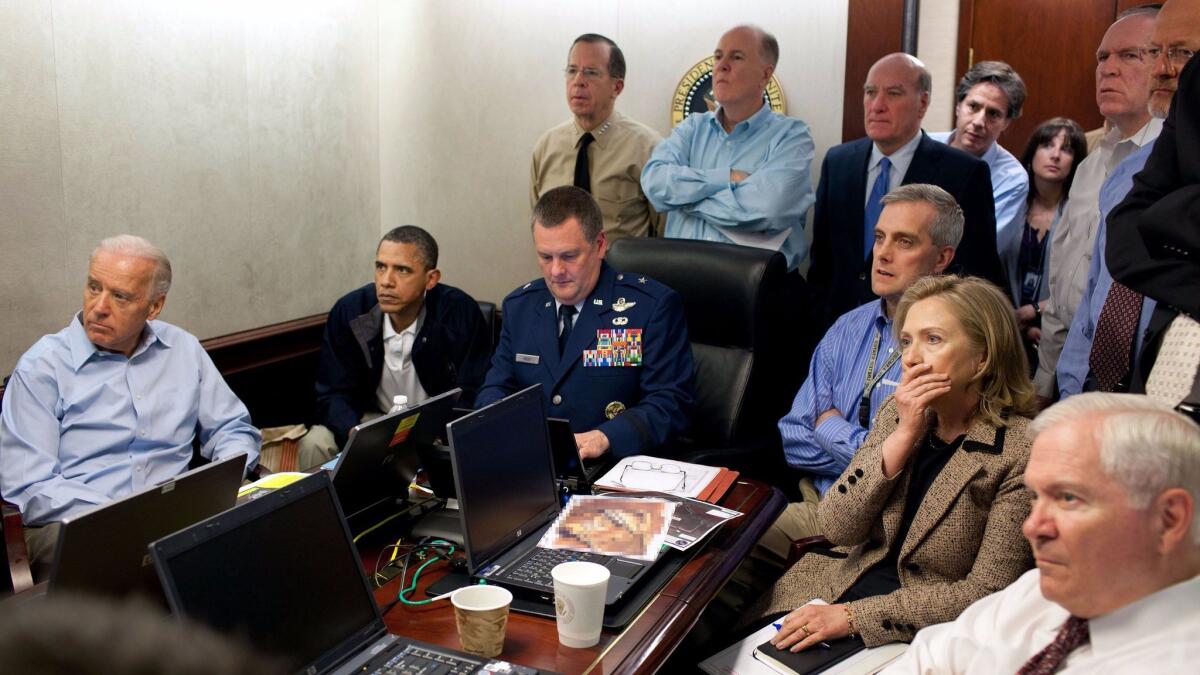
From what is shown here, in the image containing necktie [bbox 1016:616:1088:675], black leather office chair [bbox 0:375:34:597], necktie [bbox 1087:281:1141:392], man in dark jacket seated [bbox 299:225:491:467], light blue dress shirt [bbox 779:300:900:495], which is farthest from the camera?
man in dark jacket seated [bbox 299:225:491:467]

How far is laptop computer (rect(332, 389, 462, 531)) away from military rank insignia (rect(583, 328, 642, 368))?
0.83m

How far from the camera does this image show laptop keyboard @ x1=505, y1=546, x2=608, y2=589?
1869 millimetres

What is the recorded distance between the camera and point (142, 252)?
9.14ft

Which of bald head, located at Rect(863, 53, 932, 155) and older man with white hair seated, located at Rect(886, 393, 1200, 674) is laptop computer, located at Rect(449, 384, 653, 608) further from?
bald head, located at Rect(863, 53, 932, 155)

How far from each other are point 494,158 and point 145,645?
4.70 m

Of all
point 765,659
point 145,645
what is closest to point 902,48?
point 765,659

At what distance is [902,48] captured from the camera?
13.8 ft

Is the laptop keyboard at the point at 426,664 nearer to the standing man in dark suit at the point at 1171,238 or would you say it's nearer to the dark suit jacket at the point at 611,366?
the standing man in dark suit at the point at 1171,238

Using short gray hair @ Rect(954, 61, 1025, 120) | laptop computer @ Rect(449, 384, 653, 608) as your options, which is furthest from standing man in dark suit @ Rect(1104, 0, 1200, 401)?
short gray hair @ Rect(954, 61, 1025, 120)

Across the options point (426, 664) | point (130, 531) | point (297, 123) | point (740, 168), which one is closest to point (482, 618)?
point (426, 664)

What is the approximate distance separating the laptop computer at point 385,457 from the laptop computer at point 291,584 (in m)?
0.35

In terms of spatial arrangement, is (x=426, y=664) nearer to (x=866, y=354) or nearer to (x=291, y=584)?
(x=291, y=584)

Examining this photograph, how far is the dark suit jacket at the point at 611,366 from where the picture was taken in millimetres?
3004

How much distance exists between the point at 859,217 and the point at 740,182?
44cm
